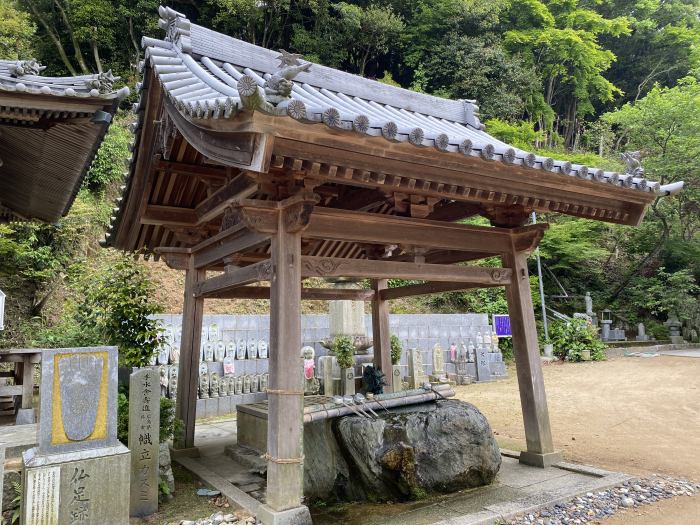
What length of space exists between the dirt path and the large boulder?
1380 mm

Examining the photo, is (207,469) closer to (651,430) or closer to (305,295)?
(305,295)

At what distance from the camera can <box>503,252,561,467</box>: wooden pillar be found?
5805 millimetres

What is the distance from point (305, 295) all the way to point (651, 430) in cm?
675

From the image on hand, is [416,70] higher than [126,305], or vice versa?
[416,70]

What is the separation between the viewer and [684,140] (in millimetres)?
20234

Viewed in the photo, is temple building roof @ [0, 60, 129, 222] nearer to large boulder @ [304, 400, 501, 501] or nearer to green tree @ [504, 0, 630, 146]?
large boulder @ [304, 400, 501, 501]

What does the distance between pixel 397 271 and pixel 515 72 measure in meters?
25.4

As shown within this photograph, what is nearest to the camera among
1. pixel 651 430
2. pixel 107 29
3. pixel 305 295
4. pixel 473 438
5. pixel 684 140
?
pixel 473 438

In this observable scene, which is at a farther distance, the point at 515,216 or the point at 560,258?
the point at 560,258

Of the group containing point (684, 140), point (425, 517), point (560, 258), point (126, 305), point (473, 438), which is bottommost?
point (425, 517)

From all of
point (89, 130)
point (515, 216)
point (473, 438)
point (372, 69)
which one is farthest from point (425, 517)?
point (372, 69)

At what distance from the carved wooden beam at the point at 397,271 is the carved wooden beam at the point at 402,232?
24 centimetres

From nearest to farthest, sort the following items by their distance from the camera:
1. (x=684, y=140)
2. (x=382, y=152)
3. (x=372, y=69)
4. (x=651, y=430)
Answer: (x=382, y=152)
(x=651, y=430)
(x=684, y=140)
(x=372, y=69)

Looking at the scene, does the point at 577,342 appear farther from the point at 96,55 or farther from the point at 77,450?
the point at 96,55
